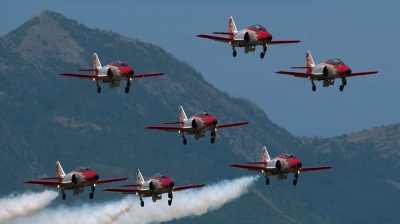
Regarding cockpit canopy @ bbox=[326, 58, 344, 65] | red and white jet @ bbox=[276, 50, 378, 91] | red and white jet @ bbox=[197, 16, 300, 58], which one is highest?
red and white jet @ bbox=[197, 16, 300, 58]

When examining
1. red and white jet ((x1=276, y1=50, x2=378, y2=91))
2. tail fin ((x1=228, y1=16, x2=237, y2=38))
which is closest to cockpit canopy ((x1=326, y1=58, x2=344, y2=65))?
red and white jet ((x1=276, y1=50, x2=378, y2=91))

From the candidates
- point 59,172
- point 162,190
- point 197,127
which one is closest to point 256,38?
point 197,127

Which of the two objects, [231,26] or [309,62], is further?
[231,26]

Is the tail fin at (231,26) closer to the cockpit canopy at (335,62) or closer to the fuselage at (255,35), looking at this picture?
the fuselage at (255,35)

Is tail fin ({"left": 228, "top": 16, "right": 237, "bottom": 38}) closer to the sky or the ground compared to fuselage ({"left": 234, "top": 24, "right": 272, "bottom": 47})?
closer to the sky

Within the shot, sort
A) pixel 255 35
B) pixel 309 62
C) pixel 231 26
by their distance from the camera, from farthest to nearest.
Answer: pixel 231 26, pixel 309 62, pixel 255 35

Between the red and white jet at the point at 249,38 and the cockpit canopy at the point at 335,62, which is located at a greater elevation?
the red and white jet at the point at 249,38

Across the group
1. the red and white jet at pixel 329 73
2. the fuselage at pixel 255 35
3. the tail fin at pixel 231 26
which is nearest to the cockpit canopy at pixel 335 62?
the red and white jet at pixel 329 73

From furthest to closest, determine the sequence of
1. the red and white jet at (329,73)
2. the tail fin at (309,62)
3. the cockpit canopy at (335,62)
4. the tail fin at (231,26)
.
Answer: the tail fin at (231,26) < the tail fin at (309,62) < the cockpit canopy at (335,62) < the red and white jet at (329,73)

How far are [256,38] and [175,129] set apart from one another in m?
19.2

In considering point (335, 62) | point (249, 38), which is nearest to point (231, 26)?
point (249, 38)

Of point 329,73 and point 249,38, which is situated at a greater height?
point 249,38

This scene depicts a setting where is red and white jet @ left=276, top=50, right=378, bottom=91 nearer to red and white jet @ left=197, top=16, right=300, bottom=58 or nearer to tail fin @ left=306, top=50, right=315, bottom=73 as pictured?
tail fin @ left=306, top=50, right=315, bottom=73

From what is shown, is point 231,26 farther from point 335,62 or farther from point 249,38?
point 335,62
